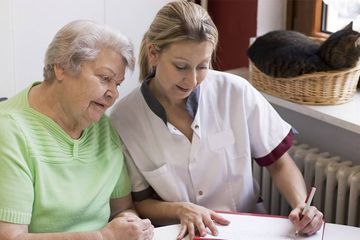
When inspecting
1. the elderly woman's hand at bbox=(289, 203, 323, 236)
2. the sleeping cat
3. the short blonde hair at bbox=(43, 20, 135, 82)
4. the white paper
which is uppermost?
the short blonde hair at bbox=(43, 20, 135, 82)

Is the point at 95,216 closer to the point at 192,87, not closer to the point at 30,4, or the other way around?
the point at 192,87

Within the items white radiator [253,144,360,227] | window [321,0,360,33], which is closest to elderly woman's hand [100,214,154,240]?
white radiator [253,144,360,227]

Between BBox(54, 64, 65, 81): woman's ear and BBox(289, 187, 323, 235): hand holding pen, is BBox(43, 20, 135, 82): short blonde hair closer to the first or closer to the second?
BBox(54, 64, 65, 81): woman's ear

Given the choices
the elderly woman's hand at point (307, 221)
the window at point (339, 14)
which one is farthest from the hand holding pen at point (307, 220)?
the window at point (339, 14)

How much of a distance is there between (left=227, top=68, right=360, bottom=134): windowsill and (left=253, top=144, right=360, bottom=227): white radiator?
0.16 meters

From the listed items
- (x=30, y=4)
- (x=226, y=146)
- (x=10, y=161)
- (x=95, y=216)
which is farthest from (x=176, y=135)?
(x=30, y=4)

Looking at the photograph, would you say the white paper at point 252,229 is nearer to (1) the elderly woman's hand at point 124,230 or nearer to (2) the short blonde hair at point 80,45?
(1) the elderly woman's hand at point 124,230

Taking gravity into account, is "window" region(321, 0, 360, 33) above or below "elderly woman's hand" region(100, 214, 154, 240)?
above

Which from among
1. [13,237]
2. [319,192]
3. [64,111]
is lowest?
[319,192]

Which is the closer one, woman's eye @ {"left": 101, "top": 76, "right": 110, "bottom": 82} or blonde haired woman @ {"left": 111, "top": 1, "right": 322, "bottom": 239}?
woman's eye @ {"left": 101, "top": 76, "right": 110, "bottom": 82}

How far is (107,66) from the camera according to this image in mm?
1585

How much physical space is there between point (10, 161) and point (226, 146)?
0.67m

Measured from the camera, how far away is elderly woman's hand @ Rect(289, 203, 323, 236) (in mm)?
1608

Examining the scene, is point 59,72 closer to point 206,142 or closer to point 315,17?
point 206,142
